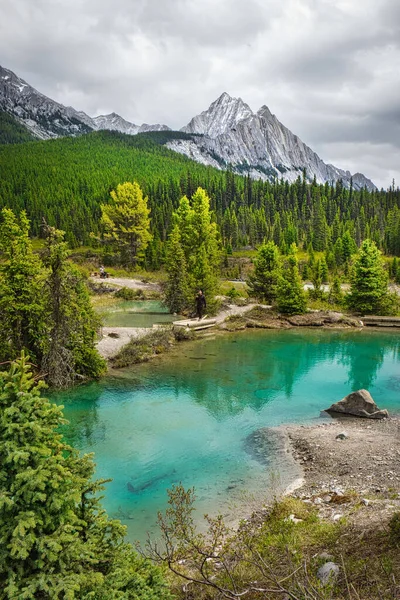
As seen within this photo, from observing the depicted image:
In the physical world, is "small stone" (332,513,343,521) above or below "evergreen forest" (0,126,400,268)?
below

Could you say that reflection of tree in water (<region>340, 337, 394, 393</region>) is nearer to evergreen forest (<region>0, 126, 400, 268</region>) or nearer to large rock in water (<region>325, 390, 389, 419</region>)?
large rock in water (<region>325, 390, 389, 419</region>)

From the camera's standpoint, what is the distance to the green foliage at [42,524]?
182 inches

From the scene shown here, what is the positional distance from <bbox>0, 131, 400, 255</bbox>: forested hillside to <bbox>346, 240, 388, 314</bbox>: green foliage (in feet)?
198

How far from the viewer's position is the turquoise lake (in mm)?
12562

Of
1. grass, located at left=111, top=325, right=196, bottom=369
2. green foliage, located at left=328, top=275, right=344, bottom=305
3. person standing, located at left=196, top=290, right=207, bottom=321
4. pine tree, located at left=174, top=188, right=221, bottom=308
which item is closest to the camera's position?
grass, located at left=111, top=325, right=196, bottom=369

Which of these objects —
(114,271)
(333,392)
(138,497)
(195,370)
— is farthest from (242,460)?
(114,271)

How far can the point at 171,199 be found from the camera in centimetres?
13612

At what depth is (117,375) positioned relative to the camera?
78.4 ft

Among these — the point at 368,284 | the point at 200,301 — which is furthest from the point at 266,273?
the point at 368,284

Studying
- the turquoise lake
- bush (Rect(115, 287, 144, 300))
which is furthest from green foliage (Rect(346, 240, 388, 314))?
bush (Rect(115, 287, 144, 300))

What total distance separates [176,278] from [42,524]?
128 ft

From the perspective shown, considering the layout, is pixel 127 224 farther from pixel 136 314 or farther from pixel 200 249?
pixel 200 249

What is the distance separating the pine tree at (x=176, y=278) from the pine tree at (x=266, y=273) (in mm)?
7955

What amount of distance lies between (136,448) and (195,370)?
34.0 feet
